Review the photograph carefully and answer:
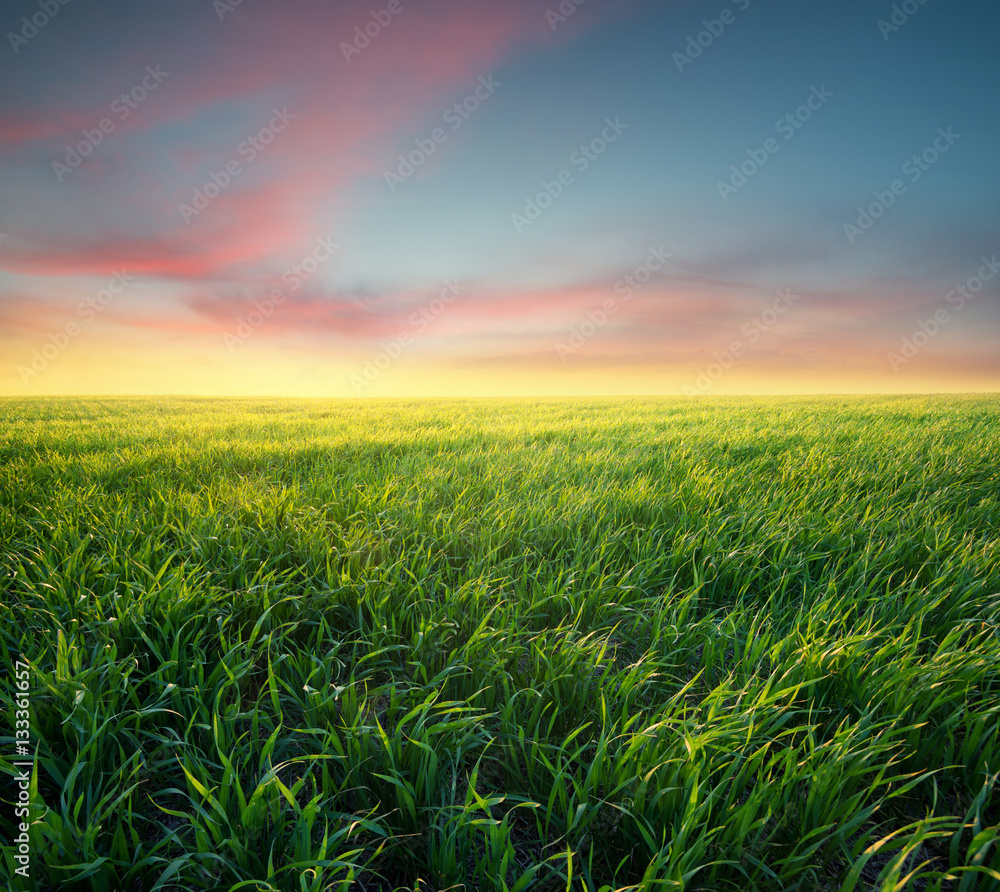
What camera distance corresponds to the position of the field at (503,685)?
3.50ft

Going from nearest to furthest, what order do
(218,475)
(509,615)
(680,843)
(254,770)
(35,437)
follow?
(680,843) → (254,770) → (509,615) → (218,475) → (35,437)

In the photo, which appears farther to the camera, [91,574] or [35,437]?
[35,437]

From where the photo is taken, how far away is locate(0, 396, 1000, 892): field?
3.50 ft

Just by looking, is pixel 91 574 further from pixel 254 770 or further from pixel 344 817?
pixel 344 817

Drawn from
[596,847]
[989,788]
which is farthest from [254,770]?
[989,788]

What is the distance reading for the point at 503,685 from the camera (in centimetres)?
156

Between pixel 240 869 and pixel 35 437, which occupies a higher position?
pixel 35 437

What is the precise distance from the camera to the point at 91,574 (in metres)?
2.11

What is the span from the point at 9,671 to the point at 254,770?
102 cm

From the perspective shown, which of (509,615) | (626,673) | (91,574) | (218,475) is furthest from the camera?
(218,475)

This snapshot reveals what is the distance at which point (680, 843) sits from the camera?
0.99m

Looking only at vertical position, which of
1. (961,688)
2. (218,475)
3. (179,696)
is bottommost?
(179,696)

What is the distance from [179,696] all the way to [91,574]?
1.12m

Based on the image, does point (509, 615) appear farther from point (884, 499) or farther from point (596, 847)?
point (884, 499)
